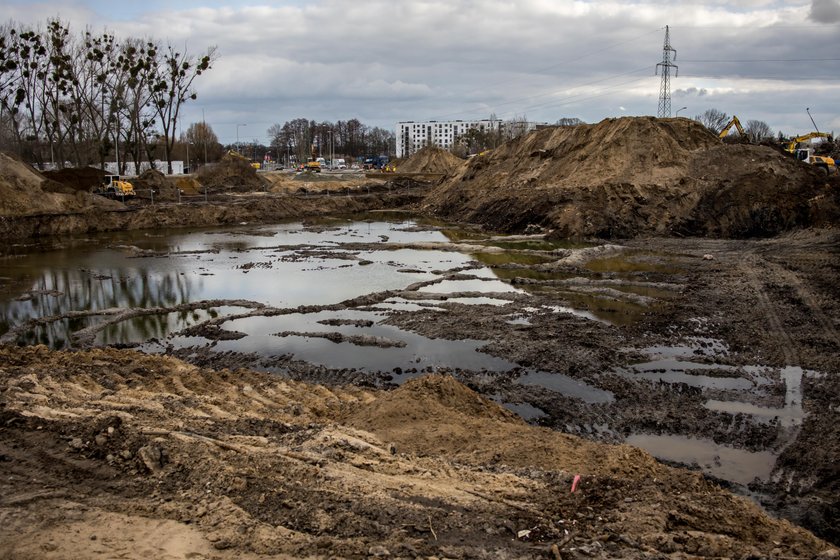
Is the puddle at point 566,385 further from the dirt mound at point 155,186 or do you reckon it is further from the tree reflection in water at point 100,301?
the dirt mound at point 155,186

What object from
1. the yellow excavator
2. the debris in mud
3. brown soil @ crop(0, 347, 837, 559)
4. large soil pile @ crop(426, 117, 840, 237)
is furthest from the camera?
the yellow excavator

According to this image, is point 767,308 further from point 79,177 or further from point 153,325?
point 79,177

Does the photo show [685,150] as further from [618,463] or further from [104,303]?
[618,463]

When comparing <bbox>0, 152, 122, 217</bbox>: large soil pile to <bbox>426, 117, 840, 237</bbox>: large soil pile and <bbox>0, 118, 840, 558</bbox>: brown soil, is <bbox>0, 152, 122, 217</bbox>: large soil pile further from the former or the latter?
<bbox>0, 118, 840, 558</bbox>: brown soil

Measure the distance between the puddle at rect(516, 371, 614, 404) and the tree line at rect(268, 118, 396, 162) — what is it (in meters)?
119

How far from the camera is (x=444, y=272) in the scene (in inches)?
957

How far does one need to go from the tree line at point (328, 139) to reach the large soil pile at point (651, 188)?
89.4m

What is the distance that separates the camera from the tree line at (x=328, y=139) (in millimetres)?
132625

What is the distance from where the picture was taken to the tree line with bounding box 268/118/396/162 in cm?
13262

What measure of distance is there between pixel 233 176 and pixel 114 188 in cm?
1618

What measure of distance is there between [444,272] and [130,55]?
46403mm

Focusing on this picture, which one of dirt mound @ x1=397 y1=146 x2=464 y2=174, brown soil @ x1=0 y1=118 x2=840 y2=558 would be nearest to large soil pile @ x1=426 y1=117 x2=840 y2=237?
brown soil @ x1=0 y1=118 x2=840 y2=558

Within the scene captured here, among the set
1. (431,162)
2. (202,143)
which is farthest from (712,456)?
(202,143)

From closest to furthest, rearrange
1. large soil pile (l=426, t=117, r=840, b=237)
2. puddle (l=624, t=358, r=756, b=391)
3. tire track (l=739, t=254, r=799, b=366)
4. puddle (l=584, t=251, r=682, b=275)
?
puddle (l=624, t=358, r=756, b=391)
tire track (l=739, t=254, r=799, b=366)
puddle (l=584, t=251, r=682, b=275)
large soil pile (l=426, t=117, r=840, b=237)
